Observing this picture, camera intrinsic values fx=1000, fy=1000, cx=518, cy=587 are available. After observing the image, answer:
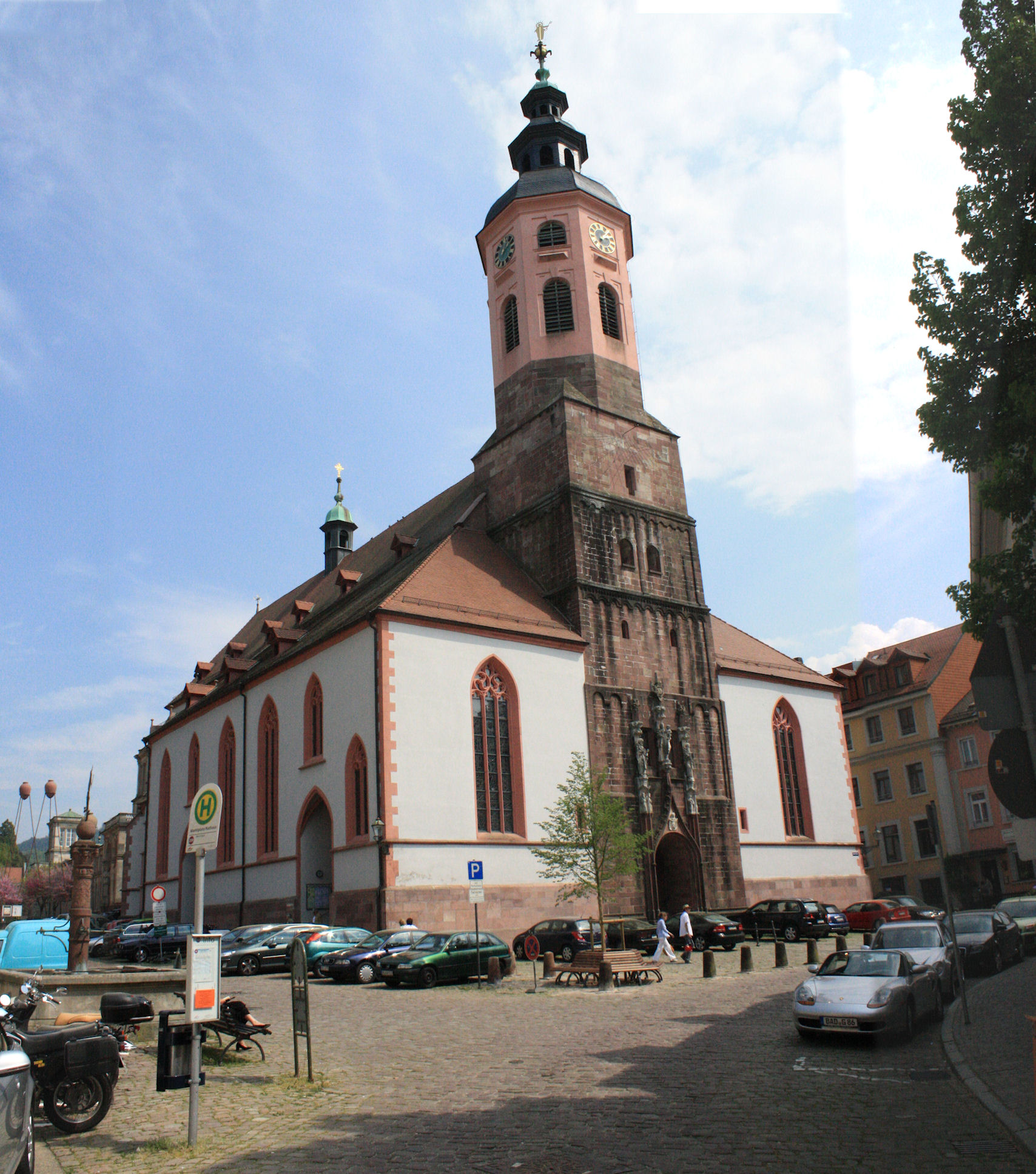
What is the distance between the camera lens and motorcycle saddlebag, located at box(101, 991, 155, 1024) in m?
12.3

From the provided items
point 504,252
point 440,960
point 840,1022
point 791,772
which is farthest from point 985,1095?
point 504,252

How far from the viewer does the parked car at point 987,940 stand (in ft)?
62.6

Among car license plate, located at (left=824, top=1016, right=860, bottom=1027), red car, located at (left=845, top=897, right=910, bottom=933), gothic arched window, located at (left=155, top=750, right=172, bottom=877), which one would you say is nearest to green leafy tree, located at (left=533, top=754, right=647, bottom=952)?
red car, located at (left=845, top=897, right=910, bottom=933)

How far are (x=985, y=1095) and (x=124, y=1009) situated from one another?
383 inches

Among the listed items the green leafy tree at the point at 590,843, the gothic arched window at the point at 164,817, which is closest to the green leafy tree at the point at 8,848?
the gothic arched window at the point at 164,817

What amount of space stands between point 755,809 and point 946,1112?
28.0 m

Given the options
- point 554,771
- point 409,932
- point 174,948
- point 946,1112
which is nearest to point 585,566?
point 554,771

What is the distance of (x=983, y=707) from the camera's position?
5930 millimetres

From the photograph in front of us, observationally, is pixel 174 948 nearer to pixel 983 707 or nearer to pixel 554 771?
pixel 554 771

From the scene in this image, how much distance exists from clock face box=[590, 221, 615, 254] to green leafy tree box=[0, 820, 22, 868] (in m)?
131

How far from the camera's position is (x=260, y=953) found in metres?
25.1

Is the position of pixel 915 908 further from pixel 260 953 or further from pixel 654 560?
pixel 260 953

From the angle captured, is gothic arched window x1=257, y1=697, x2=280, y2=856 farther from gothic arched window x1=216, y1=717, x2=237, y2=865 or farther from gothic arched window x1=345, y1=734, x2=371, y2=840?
gothic arched window x1=345, y1=734, x2=371, y2=840

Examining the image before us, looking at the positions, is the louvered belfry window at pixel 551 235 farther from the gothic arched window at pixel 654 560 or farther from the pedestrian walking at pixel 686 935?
the pedestrian walking at pixel 686 935
